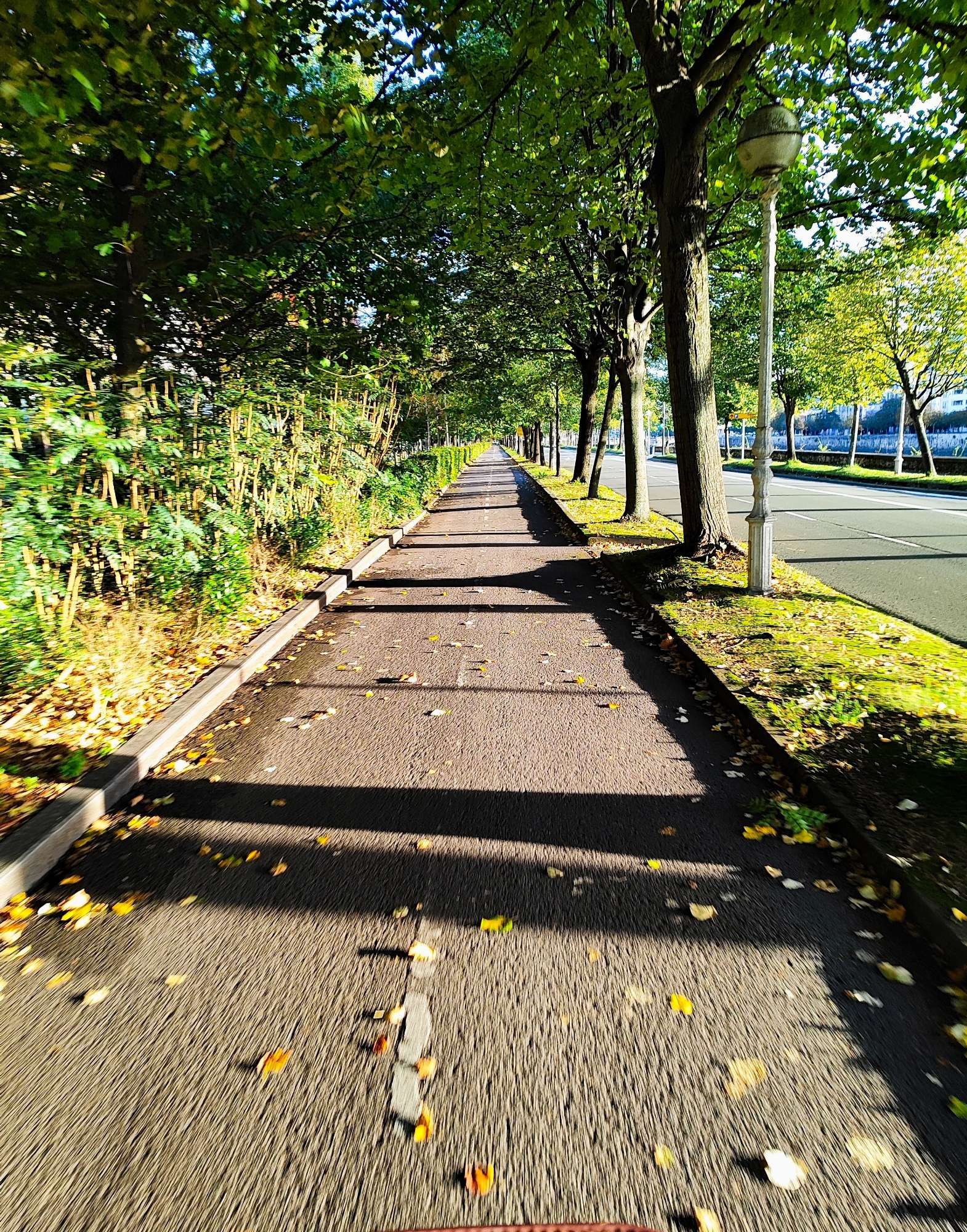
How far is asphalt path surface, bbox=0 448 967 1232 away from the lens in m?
1.79

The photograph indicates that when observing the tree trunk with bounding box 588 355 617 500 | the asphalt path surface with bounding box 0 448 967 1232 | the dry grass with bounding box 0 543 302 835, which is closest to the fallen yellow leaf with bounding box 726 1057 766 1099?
the asphalt path surface with bounding box 0 448 967 1232

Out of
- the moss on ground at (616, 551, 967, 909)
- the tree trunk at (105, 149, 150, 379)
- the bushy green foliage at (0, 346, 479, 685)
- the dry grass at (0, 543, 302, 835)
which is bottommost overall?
the moss on ground at (616, 551, 967, 909)

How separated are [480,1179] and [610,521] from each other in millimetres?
14160

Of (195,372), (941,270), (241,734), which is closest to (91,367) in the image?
(195,372)

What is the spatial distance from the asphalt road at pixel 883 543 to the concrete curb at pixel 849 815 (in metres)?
2.90

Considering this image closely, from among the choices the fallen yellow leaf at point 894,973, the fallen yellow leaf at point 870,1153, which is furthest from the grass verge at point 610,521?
the fallen yellow leaf at point 870,1153

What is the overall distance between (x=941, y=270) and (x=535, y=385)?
16.8 metres

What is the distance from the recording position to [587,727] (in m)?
4.79

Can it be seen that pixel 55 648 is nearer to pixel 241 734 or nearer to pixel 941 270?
pixel 241 734

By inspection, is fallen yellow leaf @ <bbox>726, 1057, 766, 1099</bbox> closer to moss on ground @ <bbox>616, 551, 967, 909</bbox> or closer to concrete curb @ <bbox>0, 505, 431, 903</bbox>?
moss on ground @ <bbox>616, 551, 967, 909</bbox>

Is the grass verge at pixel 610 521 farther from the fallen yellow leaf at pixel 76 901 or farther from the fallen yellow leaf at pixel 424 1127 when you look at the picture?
the fallen yellow leaf at pixel 424 1127

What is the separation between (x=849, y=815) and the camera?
3367 mm

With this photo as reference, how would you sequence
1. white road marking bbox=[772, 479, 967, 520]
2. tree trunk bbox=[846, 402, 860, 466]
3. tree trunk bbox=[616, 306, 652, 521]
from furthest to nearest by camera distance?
tree trunk bbox=[846, 402, 860, 466]
white road marking bbox=[772, 479, 967, 520]
tree trunk bbox=[616, 306, 652, 521]

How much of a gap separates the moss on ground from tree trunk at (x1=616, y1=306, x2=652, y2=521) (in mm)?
7015
